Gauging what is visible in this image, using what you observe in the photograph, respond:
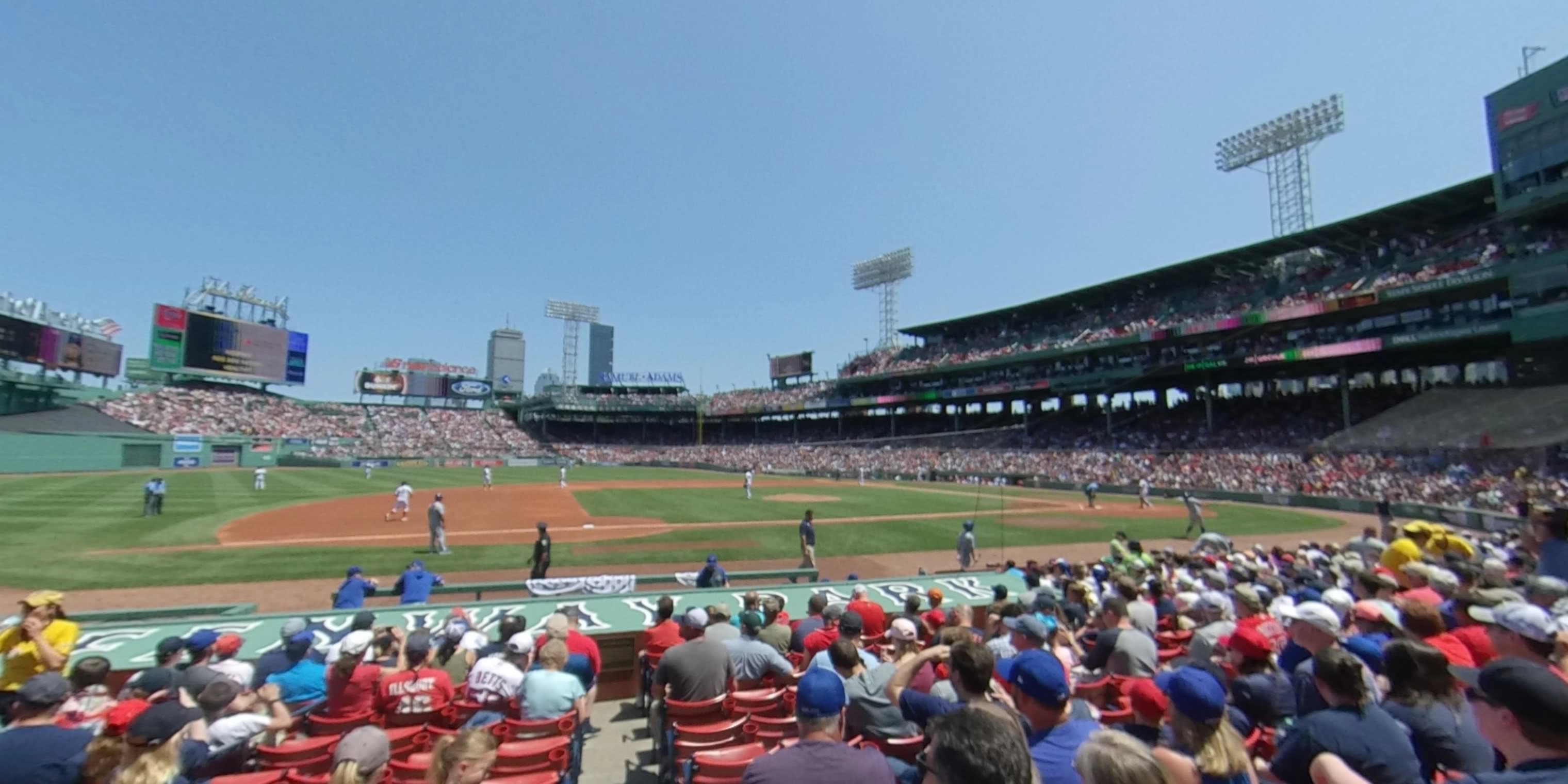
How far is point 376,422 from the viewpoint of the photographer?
78.9 meters

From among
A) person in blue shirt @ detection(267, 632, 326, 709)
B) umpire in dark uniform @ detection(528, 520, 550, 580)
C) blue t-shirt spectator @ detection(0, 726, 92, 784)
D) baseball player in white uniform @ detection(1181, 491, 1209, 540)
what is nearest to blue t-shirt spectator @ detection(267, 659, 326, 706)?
person in blue shirt @ detection(267, 632, 326, 709)

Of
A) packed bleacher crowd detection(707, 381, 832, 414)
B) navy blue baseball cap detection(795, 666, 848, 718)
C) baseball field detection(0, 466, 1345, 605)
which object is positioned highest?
packed bleacher crowd detection(707, 381, 832, 414)

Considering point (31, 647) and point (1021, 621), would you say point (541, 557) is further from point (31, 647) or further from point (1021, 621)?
point (1021, 621)

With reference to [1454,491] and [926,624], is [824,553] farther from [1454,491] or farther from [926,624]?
[1454,491]

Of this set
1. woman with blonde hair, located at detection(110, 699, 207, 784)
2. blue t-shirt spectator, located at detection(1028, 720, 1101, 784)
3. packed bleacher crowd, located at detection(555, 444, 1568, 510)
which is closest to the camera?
blue t-shirt spectator, located at detection(1028, 720, 1101, 784)

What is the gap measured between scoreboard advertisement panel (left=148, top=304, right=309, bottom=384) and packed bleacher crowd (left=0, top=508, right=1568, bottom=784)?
265 feet

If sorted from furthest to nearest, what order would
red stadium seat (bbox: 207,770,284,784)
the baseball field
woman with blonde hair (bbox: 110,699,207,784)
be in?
the baseball field, red stadium seat (bbox: 207,770,284,784), woman with blonde hair (bbox: 110,699,207,784)

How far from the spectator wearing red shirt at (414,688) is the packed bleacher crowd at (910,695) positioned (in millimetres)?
21

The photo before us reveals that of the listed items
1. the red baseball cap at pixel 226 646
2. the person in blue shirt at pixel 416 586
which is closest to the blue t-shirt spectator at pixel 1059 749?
the red baseball cap at pixel 226 646

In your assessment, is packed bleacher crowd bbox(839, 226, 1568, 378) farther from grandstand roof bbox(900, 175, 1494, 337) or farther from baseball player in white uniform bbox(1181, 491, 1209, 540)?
baseball player in white uniform bbox(1181, 491, 1209, 540)

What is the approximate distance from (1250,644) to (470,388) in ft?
347

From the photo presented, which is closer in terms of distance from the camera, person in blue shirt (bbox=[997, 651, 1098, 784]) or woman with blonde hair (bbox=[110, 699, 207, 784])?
person in blue shirt (bbox=[997, 651, 1098, 784])

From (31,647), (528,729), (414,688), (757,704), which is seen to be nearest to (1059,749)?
(757,704)

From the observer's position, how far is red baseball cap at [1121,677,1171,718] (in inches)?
157
